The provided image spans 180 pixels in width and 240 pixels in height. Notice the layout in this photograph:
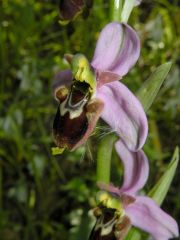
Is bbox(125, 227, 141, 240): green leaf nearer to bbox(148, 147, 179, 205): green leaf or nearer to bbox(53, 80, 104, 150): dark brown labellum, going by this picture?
bbox(148, 147, 179, 205): green leaf

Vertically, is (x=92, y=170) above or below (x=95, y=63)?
below

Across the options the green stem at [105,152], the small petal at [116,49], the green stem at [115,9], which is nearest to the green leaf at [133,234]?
the green stem at [105,152]

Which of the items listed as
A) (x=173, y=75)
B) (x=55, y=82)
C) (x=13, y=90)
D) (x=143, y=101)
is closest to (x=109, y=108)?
(x=143, y=101)

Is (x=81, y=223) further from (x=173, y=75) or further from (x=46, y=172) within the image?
(x=173, y=75)

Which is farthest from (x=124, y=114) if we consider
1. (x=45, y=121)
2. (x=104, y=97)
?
(x=45, y=121)

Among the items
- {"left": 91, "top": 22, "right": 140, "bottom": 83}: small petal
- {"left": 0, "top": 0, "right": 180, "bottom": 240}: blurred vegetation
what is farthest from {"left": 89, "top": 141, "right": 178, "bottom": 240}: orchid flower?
{"left": 0, "top": 0, "right": 180, "bottom": 240}: blurred vegetation
